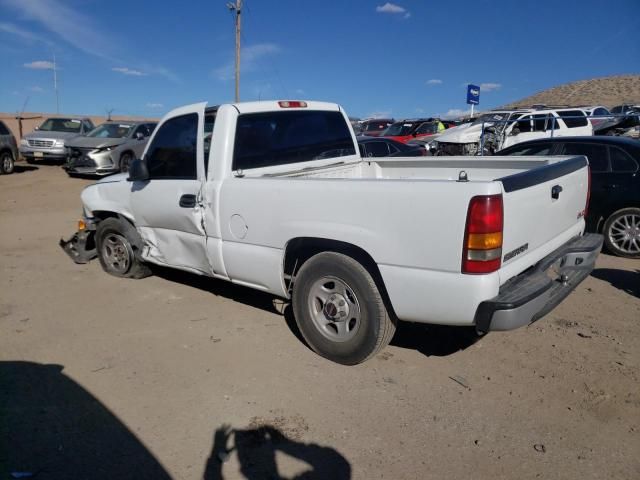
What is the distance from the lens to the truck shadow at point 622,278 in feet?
17.2

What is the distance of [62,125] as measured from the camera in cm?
1909

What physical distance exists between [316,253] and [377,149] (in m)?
8.74

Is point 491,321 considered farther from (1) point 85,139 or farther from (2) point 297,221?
(1) point 85,139

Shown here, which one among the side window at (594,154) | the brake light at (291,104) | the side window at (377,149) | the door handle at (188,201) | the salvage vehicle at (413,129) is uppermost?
the salvage vehicle at (413,129)

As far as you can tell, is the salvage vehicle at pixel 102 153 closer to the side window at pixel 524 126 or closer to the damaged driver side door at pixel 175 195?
the damaged driver side door at pixel 175 195

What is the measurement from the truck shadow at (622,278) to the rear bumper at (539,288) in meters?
1.57

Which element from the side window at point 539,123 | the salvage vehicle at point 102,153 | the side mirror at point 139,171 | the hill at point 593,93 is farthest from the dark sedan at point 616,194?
the hill at point 593,93

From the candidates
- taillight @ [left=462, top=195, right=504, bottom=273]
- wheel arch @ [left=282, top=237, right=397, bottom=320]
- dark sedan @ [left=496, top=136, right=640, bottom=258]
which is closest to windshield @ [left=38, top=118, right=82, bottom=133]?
wheel arch @ [left=282, top=237, right=397, bottom=320]

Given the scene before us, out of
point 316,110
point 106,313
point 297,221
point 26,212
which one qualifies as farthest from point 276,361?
point 26,212

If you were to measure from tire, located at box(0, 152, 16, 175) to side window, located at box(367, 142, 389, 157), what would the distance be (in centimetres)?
1280

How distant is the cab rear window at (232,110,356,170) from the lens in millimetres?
4238

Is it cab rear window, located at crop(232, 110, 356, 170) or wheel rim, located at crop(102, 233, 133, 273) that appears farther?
wheel rim, located at crop(102, 233, 133, 273)

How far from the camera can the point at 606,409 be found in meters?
3.08

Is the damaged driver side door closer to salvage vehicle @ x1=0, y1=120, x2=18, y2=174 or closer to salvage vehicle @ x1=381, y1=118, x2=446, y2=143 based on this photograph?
salvage vehicle @ x1=0, y1=120, x2=18, y2=174
